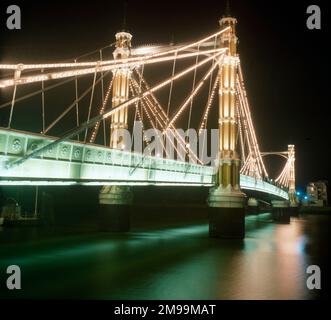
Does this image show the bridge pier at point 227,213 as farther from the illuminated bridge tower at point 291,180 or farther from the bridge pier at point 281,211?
the illuminated bridge tower at point 291,180

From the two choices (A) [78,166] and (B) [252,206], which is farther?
(B) [252,206]

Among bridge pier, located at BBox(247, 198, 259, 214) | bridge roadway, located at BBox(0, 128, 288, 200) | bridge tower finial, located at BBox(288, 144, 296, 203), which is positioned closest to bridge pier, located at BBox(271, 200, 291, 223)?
bridge tower finial, located at BBox(288, 144, 296, 203)

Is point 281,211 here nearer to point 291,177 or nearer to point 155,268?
point 291,177

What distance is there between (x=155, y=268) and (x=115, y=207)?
1065 centimetres

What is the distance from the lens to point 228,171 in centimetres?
2386

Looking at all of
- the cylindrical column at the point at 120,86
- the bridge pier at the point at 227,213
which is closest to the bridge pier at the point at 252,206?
the bridge pier at the point at 227,213

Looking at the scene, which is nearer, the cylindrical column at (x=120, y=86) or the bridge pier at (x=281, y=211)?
the cylindrical column at (x=120, y=86)

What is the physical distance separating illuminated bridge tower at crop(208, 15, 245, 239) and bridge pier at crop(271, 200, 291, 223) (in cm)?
3081

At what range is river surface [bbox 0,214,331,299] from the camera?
480 inches

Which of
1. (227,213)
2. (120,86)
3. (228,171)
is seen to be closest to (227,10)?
(120,86)

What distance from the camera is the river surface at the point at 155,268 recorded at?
480 inches
